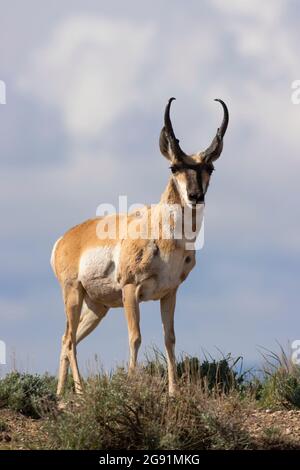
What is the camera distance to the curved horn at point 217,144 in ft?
47.1


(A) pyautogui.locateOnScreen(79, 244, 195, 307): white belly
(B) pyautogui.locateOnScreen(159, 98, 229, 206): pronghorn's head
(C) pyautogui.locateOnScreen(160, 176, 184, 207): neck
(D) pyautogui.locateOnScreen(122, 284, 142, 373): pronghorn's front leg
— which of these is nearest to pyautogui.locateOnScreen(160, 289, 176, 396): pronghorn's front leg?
(A) pyautogui.locateOnScreen(79, 244, 195, 307): white belly

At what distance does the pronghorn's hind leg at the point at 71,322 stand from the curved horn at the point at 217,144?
3018 millimetres

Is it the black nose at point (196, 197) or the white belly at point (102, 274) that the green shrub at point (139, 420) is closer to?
the black nose at point (196, 197)

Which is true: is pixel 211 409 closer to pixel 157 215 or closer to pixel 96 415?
pixel 96 415

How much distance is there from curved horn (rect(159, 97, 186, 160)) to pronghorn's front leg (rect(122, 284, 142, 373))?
1.90 meters

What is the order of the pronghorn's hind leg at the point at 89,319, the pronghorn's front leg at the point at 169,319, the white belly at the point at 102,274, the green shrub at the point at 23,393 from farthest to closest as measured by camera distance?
the pronghorn's hind leg at the point at 89,319 < the white belly at the point at 102,274 < the pronghorn's front leg at the point at 169,319 < the green shrub at the point at 23,393

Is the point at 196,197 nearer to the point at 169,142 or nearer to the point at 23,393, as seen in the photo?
the point at 169,142

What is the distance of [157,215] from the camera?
1449cm

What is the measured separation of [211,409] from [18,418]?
3109 mm

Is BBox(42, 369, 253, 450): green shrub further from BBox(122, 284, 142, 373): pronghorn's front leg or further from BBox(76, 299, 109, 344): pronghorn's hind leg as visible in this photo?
BBox(76, 299, 109, 344): pronghorn's hind leg

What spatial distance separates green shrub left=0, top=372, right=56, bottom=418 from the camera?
13.5 metres

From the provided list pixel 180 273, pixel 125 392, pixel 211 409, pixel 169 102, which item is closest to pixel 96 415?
pixel 125 392

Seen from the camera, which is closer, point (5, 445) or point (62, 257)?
point (5, 445)

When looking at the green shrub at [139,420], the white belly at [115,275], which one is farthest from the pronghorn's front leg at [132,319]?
the green shrub at [139,420]
